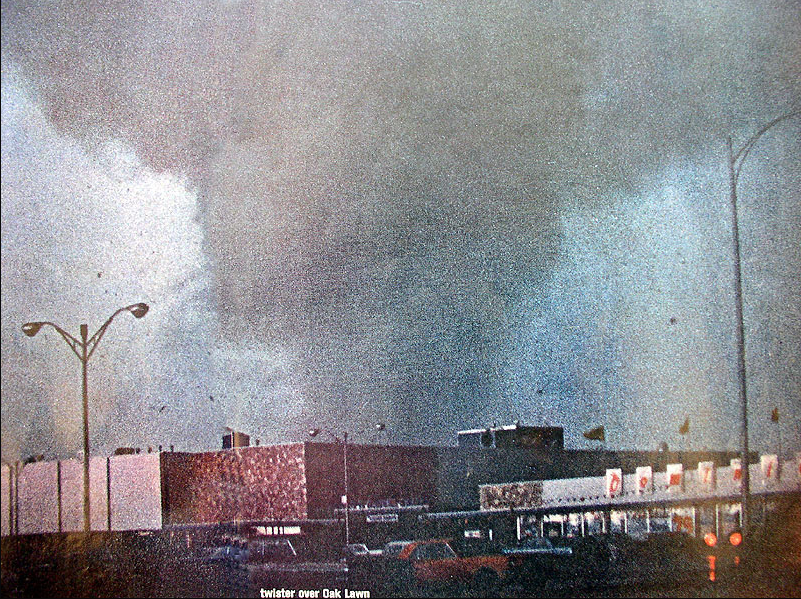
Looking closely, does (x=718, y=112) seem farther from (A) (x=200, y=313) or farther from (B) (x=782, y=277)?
(A) (x=200, y=313)

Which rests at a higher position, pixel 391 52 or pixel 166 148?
pixel 391 52

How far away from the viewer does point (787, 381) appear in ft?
18.4

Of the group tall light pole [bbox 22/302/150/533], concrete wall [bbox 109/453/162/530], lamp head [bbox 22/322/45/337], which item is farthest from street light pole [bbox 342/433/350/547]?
lamp head [bbox 22/322/45/337]

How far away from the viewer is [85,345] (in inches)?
248

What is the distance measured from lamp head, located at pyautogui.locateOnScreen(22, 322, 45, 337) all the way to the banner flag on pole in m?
4.13

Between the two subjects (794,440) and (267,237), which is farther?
(267,237)

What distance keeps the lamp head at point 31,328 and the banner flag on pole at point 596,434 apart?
13.6 feet

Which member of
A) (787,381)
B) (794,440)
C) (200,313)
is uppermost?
(200,313)

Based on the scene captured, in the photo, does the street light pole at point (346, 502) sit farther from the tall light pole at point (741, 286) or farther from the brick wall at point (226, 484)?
the tall light pole at point (741, 286)

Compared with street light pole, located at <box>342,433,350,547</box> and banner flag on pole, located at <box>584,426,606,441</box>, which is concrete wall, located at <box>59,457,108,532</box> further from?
banner flag on pole, located at <box>584,426,606,441</box>

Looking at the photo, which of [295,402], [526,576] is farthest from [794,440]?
[295,402]

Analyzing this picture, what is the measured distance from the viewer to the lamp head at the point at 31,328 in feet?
20.4

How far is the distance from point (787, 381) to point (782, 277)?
2.34ft

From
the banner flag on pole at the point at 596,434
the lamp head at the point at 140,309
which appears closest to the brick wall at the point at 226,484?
the lamp head at the point at 140,309
